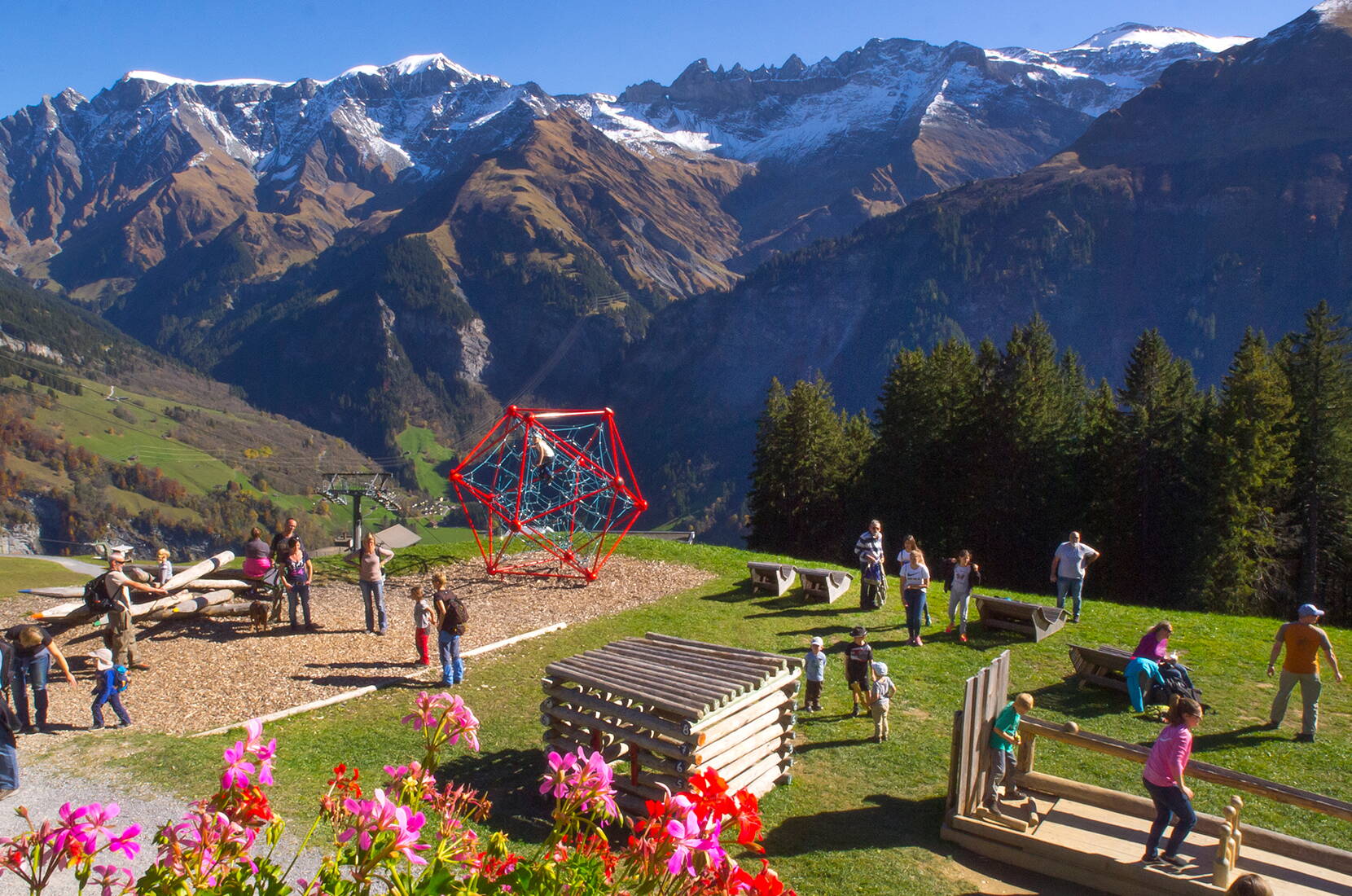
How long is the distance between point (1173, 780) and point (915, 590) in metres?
7.96

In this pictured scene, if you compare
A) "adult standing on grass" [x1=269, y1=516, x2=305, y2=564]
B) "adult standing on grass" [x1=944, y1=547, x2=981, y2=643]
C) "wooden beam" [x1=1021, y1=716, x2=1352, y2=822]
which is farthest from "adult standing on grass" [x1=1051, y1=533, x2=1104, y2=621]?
"adult standing on grass" [x1=269, y1=516, x2=305, y2=564]

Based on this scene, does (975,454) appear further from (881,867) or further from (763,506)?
(881,867)

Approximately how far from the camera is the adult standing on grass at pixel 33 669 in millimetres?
11398

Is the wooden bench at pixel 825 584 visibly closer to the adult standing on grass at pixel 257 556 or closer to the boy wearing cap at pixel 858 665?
the boy wearing cap at pixel 858 665

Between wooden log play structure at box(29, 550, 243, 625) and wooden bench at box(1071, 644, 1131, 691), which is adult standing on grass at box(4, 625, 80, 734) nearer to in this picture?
wooden log play structure at box(29, 550, 243, 625)

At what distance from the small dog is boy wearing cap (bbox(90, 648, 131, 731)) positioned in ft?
15.6

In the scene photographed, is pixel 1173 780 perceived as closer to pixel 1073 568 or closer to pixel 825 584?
pixel 1073 568

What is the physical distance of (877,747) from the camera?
11797mm

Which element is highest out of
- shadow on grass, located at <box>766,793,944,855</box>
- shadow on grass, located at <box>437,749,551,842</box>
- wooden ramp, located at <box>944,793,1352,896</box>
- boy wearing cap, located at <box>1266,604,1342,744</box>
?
boy wearing cap, located at <box>1266,604,1342,744</box>

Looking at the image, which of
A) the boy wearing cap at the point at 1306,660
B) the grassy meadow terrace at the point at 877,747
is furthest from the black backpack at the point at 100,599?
the boy wearing cap at the point at 1306,660

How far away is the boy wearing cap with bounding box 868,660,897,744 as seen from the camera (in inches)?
465

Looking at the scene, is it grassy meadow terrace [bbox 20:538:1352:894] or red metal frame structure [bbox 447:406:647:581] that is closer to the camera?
grassy meadow terrace [bbox 20:538:1352:894]

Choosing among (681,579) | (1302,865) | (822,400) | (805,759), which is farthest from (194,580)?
(822,400)

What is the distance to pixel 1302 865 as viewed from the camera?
26.6 feet
